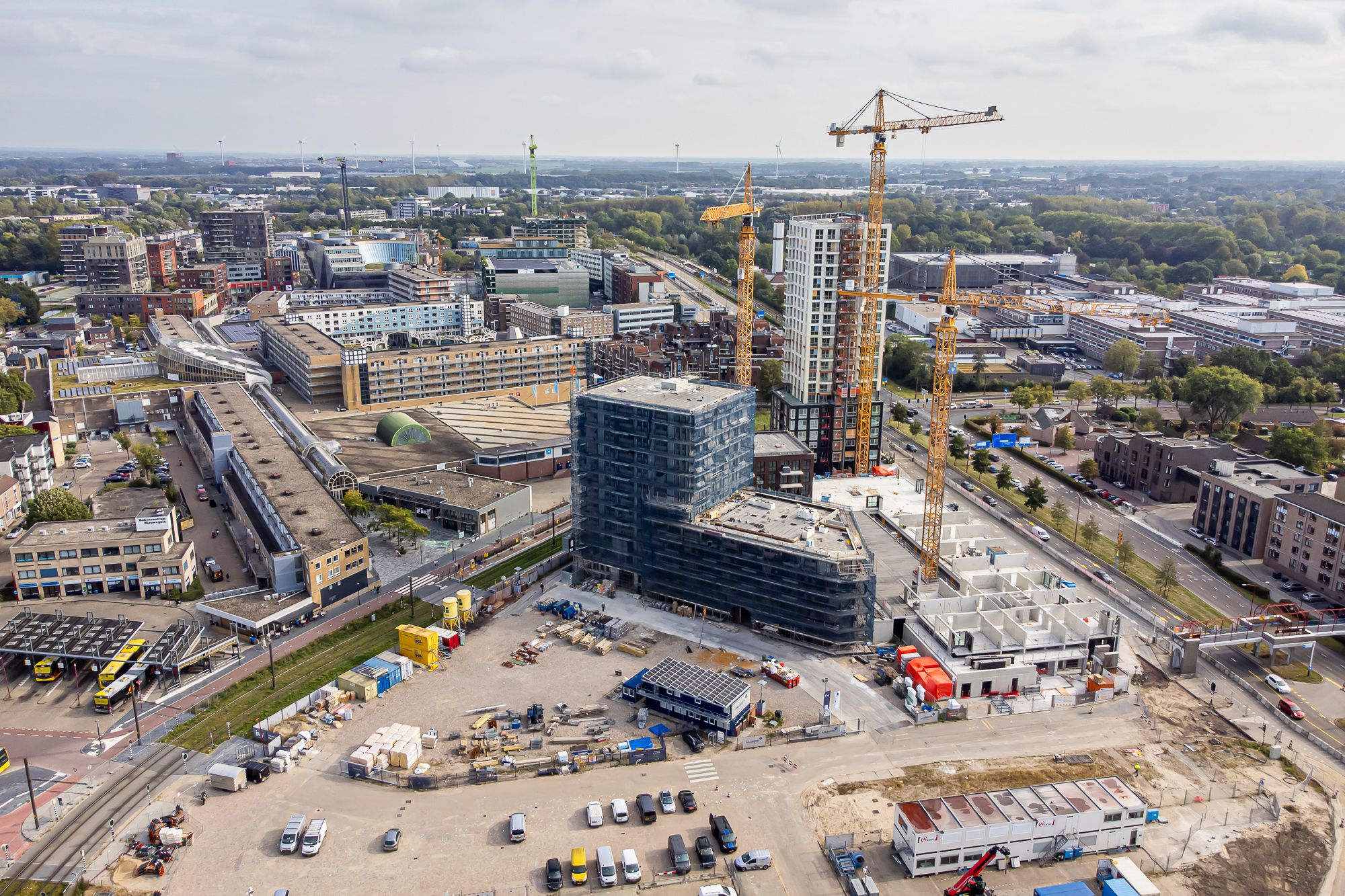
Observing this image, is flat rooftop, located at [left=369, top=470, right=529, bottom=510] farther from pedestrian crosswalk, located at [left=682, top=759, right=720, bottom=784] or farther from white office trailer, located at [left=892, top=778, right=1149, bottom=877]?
white office trailer, located at [left=892, top=778, right=1149, bottom=877]

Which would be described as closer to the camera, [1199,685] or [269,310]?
[1199,685]

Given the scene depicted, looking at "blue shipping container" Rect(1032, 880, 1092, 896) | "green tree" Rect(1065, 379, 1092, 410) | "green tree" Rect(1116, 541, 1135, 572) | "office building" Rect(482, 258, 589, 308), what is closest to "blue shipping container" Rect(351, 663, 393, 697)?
"blue shipping container" Rect(1032, 880, 1092, 896)

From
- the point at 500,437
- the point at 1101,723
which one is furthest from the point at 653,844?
the point at 500,437

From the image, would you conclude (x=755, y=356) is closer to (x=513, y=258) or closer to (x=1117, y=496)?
(x=1117, y=496)

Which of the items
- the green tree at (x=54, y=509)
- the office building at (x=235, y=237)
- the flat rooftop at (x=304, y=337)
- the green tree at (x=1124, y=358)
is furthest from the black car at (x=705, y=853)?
Result: the office building at (x=235, y=237)

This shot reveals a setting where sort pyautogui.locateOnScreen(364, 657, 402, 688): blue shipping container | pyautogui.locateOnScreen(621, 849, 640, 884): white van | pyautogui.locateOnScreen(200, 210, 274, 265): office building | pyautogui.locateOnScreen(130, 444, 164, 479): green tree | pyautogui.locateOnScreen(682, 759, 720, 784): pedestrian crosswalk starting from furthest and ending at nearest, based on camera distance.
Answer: pyautogui.locateOnScreen(200, 210, 274, 265): office building
pyautogui.locateOnScreen(130, 444, 164, 479): green tree
pyautogui.locateOnScreen(364, 657, 402, 688): blue shipping container
pyautogui.locateOnScreen(682, 759, 720, 784): pedestrian crosswalk
pyautogui.locateOnScreen(621, 849, 640, 884): white van

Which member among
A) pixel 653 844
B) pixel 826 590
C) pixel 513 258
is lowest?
pixel 653 844
